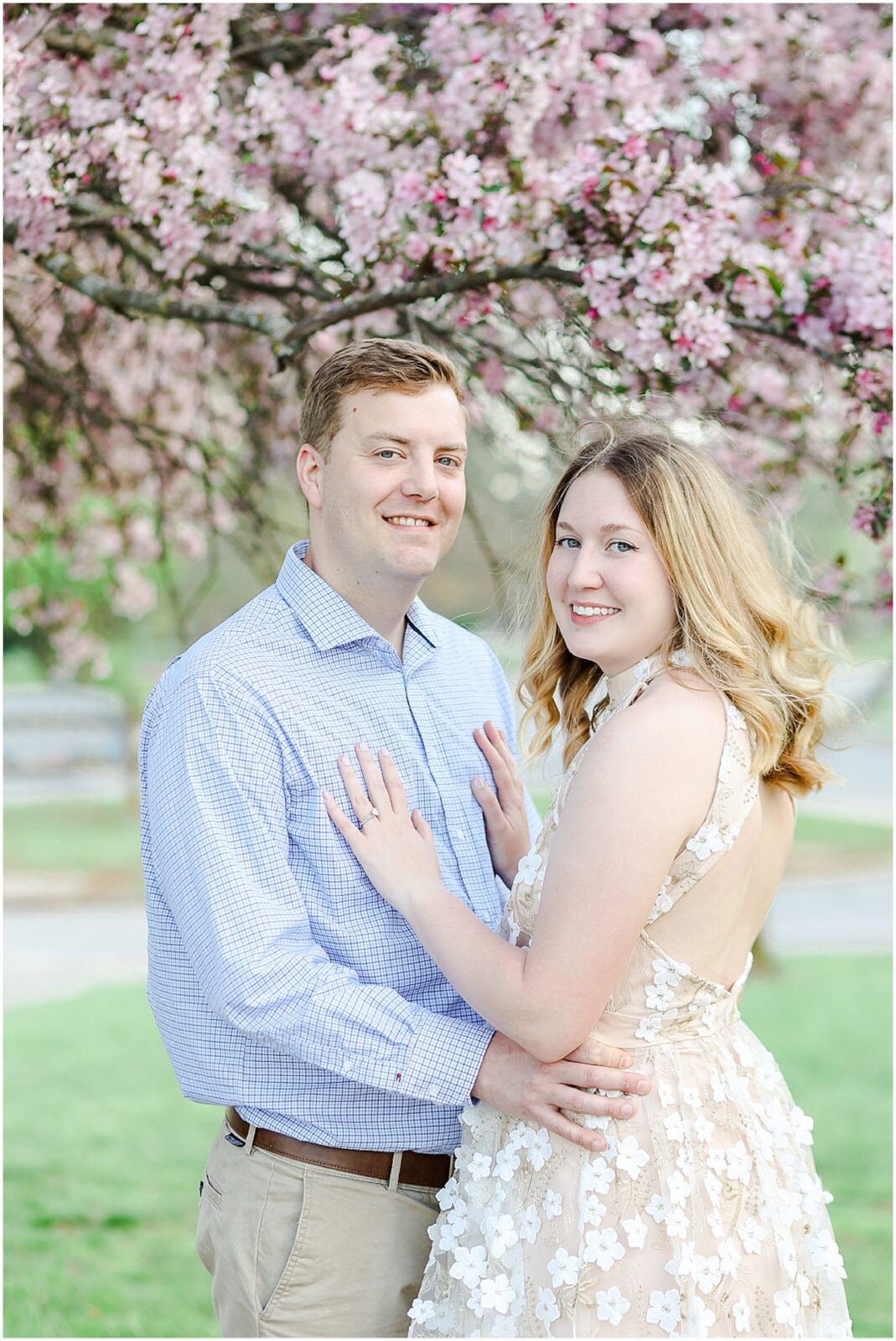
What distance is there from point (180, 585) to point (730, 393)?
49.2 ft

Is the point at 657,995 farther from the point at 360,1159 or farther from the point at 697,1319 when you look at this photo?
the point at 360,1159

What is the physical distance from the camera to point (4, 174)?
9.09 ft

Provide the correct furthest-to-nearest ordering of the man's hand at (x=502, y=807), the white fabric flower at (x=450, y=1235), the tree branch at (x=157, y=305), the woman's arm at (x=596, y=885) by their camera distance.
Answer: the tree branch at (x=157, y=305) → the man's hand at (x=502, y=807) → the white fabric flower at (x=450, y=1235) → the woman's arm at (x=596, y=885)

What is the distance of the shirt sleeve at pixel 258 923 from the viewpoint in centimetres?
194

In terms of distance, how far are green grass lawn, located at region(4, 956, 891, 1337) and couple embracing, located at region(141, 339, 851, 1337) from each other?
266cm

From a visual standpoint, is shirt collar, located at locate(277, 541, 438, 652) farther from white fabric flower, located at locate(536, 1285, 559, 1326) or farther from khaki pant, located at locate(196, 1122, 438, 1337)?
white fabric flower, located at locate(536, 1285, 559, 1326)

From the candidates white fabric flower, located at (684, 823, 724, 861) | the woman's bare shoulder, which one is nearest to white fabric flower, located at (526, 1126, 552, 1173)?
white fabric flower, located at (684, 823, 724, 861)

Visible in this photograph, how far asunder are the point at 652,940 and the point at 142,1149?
565 centimetres

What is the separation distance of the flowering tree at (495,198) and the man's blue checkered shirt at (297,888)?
2.68 feet

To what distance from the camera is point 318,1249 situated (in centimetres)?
208

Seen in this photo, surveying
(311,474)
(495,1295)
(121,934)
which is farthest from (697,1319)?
(121,934)

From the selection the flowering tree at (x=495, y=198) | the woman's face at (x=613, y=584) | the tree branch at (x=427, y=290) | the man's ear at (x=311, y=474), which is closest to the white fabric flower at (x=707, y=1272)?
the woman's face at (x=613, y=584)

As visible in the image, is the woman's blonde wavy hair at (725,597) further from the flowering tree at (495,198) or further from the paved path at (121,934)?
the paved path at (121,934)

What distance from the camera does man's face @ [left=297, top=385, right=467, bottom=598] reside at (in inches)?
86.1
